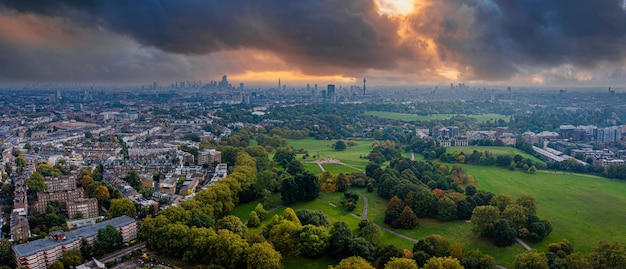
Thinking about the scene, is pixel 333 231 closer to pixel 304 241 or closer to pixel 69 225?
pixel 304 241

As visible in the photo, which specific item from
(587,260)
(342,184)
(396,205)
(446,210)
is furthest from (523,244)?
(342,184)

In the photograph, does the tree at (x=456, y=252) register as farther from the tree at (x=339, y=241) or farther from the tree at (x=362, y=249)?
the tree at (x=339, y=241)

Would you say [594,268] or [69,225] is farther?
[69,225]

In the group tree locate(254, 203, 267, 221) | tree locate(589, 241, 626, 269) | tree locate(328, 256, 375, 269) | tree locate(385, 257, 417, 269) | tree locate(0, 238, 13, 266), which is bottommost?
tree locate(0, 238, 13, 266)

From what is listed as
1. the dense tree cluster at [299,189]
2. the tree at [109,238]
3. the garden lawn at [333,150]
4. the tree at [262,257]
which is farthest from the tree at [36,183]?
the garden lawn at [333,150]

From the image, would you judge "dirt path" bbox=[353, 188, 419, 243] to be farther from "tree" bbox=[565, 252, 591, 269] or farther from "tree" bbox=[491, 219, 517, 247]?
"tree" bbox=[565, 252, 591, 269]

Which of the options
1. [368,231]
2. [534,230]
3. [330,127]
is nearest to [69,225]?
[368,231]

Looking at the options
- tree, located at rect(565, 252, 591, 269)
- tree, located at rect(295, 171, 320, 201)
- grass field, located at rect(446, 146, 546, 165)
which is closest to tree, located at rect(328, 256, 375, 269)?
tree, located at rect(565, 252, 591, 269)
